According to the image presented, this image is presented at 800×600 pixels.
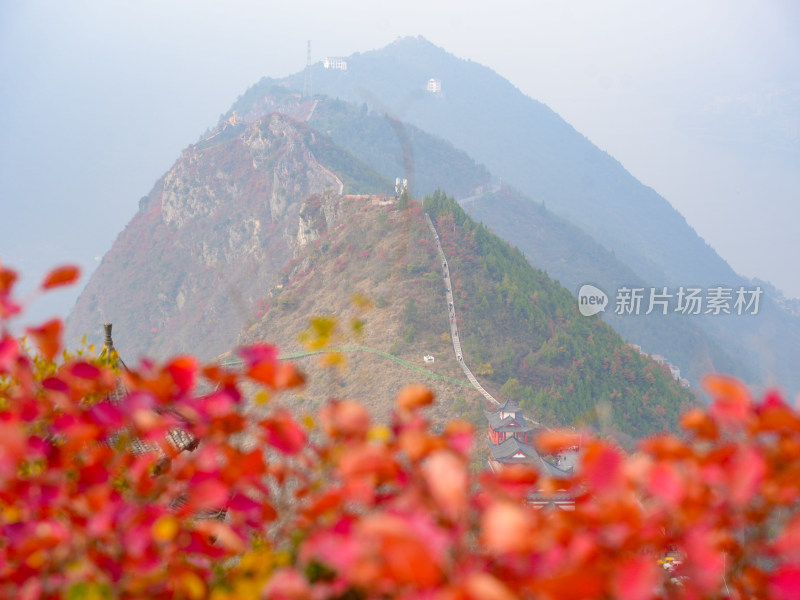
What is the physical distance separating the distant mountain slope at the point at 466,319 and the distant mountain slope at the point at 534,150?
60.6m

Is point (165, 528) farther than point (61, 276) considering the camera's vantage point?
No

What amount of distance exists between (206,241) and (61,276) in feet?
207

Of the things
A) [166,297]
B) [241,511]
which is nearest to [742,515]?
[241,511]

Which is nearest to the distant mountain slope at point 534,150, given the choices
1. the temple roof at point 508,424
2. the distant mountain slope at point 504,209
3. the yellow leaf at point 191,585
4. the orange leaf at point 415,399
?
the distant mountain slope at point 504,209

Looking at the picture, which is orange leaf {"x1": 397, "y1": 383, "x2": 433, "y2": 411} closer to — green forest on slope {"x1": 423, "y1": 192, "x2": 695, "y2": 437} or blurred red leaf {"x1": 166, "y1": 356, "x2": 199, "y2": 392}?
blurred red leaf {"x1": 166, "y1": 356, "x2": 199, "y2": 392}

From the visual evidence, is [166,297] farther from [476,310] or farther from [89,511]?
[89,511]

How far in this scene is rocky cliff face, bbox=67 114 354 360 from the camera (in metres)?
54.5

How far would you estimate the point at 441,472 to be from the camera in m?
0.90

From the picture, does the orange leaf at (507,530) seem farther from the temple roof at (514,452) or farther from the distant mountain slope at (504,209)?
the distant mountain slope at (504,209)

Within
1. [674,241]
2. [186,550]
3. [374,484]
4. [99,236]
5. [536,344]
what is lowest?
[186,550]

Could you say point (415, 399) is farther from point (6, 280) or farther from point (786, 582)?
point (6, 280)

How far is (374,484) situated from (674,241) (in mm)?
120055

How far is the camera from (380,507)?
128 centimetres

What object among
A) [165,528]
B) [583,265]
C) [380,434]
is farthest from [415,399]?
[583,265]
